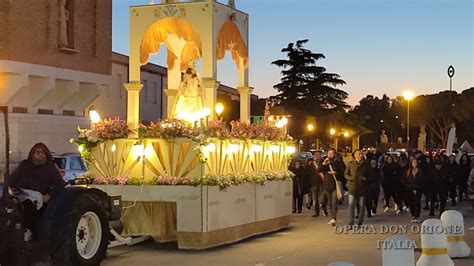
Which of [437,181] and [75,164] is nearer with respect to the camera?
[437,181]

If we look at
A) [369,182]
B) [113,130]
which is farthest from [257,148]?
[113,130]

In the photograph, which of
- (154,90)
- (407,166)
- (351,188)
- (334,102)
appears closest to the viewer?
(351,188)

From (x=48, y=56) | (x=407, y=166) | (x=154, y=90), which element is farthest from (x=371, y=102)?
(x=407, y=166)

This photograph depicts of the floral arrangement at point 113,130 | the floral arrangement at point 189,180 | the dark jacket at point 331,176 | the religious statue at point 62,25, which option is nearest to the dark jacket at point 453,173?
the dark jacket at point 331,176

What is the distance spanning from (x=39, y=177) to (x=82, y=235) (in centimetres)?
121

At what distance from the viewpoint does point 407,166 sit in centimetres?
2056

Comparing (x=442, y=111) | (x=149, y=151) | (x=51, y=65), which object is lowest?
(x=149, y=151)

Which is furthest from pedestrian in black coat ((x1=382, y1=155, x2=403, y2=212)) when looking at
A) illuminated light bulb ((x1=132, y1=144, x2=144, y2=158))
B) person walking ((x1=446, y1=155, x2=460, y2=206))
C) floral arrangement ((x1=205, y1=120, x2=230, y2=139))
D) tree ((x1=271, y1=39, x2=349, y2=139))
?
tree ((x1=271, y1=39, x2=349, y2=139))

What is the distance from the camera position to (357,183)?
1638cm

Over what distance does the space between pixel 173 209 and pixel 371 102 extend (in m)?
105

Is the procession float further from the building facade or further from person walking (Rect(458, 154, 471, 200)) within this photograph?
the building facade

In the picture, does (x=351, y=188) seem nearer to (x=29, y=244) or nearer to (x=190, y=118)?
(x=190, y=118)

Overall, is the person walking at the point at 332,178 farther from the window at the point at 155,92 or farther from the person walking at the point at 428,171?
the window at the point at 155,92

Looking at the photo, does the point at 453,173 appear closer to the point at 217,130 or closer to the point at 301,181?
the point at 301,181
